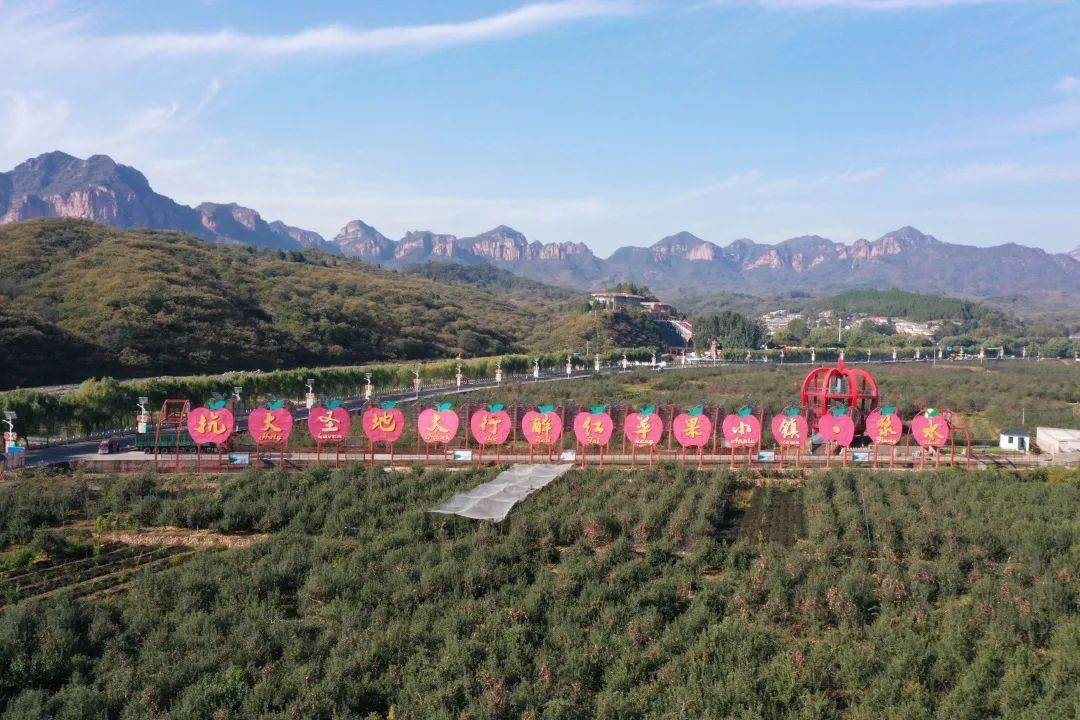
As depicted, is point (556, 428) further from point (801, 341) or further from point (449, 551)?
point (801, 341)

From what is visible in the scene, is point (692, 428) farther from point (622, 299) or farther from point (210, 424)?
point (622, 299)

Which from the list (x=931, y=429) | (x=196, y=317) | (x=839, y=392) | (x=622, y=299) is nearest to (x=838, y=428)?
(x=931, y=429)

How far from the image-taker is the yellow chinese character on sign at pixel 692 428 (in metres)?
29.4

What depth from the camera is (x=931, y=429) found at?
2989 centimetres

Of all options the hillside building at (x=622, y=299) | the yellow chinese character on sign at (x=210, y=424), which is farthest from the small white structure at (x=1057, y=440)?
the hillside building at (x=622, y=299)

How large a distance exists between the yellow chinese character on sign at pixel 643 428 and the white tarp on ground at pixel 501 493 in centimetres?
311

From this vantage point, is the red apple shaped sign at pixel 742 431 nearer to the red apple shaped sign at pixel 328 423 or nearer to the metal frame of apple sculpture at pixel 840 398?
the metal frame of apple sculpture at pixel 840 398

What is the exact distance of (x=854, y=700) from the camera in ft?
42.3

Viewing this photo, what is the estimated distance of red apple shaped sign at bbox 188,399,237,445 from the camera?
94.9 feet

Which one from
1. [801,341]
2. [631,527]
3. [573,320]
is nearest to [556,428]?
[631,527]

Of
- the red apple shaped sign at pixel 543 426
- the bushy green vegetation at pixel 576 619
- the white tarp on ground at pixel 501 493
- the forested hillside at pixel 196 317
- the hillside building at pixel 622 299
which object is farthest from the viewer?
the hillside building at pixel 622 299

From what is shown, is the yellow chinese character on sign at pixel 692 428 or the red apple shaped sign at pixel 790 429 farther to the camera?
the yellow chinese character on sign at pixel 692 428

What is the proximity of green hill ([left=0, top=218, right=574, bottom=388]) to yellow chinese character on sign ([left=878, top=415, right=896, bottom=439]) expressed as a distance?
6473 cm

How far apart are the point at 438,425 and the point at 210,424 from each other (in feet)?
28.7
